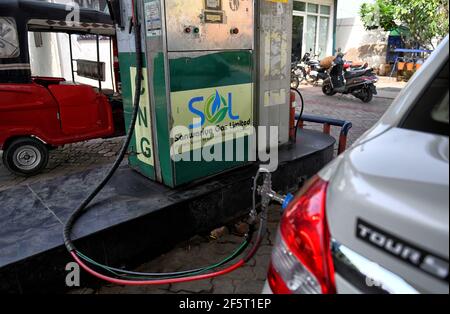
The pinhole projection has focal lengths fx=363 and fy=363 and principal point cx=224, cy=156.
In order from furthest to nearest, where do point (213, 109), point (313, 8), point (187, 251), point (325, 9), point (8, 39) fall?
point (325, 9) < point (313, 8) < point (8, 39) < point (213, 109) < point (187, 251)

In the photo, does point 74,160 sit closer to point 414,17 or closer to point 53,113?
point 53,113

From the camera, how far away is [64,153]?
5961mm

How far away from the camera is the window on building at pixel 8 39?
4215 mm

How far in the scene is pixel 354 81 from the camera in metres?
10.3

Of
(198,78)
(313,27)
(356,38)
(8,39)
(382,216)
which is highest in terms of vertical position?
(313,27)

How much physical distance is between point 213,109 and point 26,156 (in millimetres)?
2887

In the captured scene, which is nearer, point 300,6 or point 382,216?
point 382,216

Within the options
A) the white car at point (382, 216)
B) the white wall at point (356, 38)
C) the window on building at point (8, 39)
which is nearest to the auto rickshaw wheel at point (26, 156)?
the window on building at point (8, 39)

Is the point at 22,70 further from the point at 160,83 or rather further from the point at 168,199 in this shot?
the point at 168,199

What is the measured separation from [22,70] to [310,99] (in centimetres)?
819

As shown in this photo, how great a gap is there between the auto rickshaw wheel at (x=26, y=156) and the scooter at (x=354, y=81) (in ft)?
27.5

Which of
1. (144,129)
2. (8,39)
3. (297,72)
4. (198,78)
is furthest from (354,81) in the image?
(8,39)
